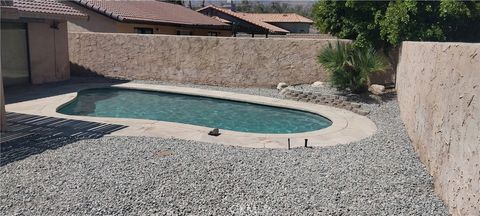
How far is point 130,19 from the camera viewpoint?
2439 cm

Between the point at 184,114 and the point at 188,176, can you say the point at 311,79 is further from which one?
the point at 188,176

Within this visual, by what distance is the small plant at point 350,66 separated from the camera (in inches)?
613

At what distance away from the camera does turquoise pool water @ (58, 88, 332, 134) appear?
13305 millimetres

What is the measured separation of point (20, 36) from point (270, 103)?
36.8 ft

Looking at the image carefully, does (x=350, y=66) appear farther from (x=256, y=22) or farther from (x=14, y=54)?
(x=256, y=22)

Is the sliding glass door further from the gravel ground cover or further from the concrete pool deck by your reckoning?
the gravel ground cover

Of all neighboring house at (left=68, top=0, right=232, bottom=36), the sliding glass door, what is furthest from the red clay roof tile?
neighboring house at (left=68, top=0, right=232, bottom=36)

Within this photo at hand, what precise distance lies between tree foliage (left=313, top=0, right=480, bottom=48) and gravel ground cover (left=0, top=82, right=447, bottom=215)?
8.93 m

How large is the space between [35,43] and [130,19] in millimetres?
7252

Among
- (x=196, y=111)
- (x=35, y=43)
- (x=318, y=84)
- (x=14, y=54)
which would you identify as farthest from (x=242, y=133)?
(x=35, y=43)

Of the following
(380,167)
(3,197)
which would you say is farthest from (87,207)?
(380,167)

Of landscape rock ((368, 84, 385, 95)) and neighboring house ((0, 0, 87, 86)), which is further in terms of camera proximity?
neighboring house ((0, 0, 87, 86))

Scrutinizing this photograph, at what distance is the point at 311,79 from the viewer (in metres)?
18.5

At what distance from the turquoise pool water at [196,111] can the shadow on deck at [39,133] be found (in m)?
2.68
